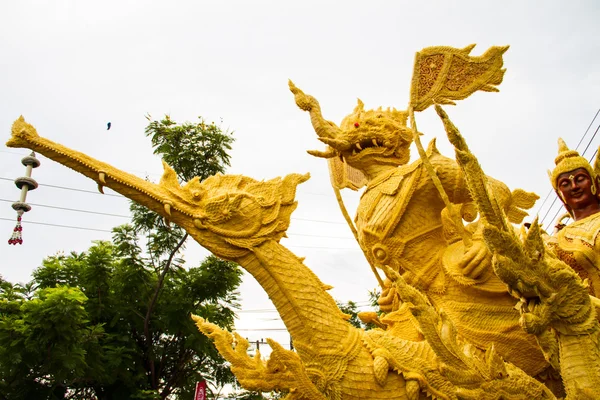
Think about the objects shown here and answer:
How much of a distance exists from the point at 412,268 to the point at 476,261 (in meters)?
0.53

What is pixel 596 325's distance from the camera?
2.91 metres

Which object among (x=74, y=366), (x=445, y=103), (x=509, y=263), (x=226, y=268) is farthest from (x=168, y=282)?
(x=509, y=263)

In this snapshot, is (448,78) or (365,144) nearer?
(448,78)

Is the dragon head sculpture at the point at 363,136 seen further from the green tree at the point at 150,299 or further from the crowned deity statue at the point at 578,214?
the green tree at the point at 150,299

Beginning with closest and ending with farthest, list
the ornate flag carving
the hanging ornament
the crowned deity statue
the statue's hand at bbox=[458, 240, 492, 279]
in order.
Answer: the statue's hand at bbox=[458, 240, 492, 279] → the ornate flag carving → the crowned deity statue → the hanging ornament

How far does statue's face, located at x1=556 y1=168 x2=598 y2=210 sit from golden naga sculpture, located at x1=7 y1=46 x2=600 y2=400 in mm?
451

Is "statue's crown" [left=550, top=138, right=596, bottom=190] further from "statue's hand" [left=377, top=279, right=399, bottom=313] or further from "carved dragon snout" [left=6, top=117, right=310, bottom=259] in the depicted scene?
"carved dragon snout" [left=6, top=117, right=310, bottom=259]

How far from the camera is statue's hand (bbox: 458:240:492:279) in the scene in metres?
3.86

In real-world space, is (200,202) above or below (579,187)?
below

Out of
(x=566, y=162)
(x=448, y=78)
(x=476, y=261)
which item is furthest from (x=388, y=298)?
(x=566, y=162)

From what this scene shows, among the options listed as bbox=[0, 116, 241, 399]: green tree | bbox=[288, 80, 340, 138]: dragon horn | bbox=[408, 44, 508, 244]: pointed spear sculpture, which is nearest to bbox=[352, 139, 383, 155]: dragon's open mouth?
bbox=[288, 80, 340, 138]: dragon horn

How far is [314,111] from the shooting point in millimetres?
4496

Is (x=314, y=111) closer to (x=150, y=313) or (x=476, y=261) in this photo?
(x=476, y=261)

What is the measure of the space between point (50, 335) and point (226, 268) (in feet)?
10.6
